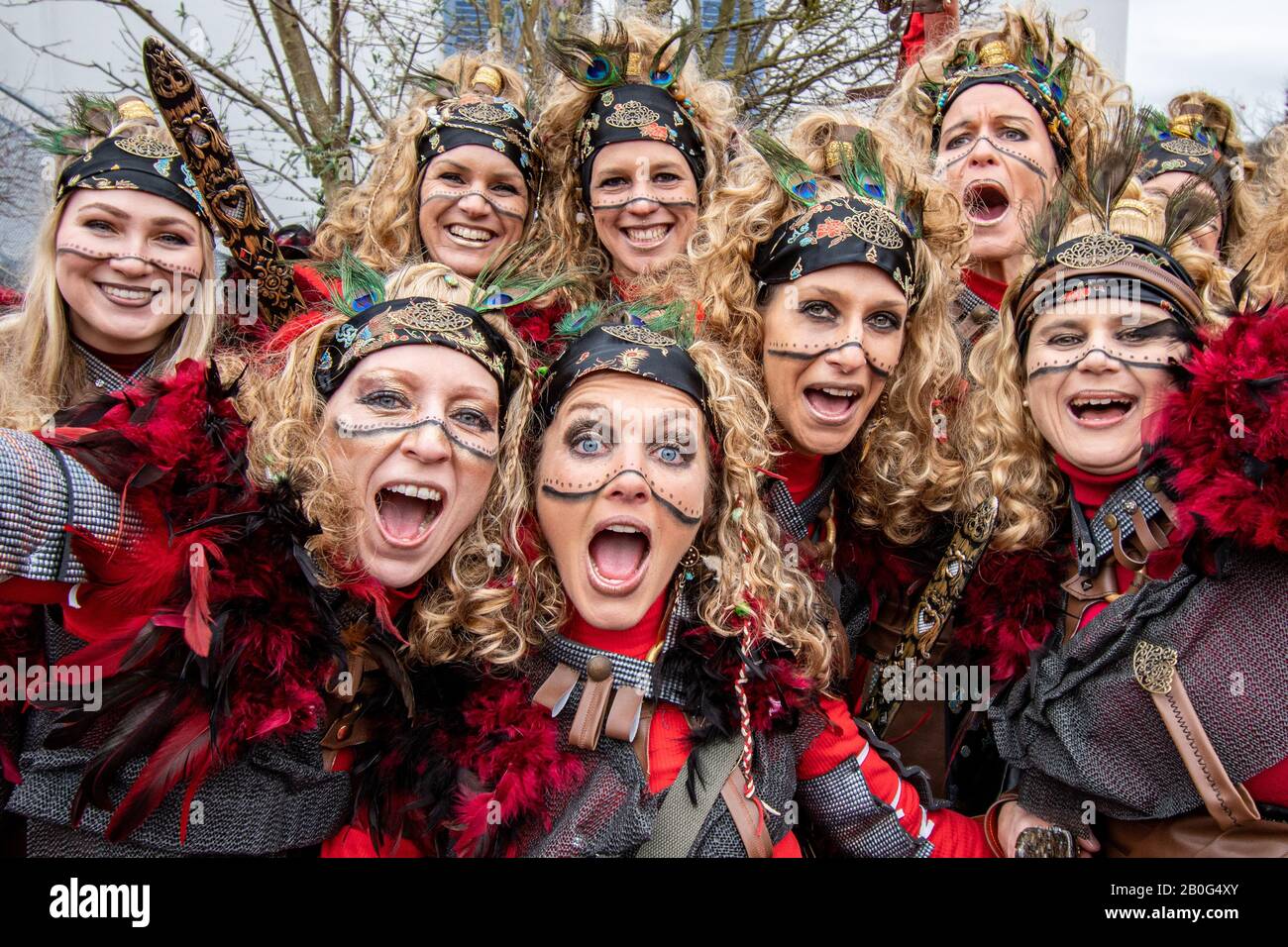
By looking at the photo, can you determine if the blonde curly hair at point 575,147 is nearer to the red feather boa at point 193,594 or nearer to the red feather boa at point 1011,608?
the red feather boa at point 1011,608

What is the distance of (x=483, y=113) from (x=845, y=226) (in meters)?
1.72

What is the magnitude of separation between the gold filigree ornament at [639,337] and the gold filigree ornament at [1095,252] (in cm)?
127

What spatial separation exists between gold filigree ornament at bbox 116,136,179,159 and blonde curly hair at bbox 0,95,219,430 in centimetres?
3

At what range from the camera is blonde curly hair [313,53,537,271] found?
434cm

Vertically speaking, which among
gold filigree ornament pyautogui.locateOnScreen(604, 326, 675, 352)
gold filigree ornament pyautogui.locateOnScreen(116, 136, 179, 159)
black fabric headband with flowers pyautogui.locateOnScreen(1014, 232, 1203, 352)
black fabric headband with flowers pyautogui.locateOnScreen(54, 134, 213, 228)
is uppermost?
gold filigree ornament pyautogui.locateOnScreen(116, 136, 179, 159)

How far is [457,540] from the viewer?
9.50 ft

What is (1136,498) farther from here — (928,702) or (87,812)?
(87,812)

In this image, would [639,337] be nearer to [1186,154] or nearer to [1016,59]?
[1016,59]

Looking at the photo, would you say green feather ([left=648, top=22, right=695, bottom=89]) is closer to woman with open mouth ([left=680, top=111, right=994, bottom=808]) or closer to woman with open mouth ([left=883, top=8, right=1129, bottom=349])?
woman with open mouth ([left=680, top=111, right=994, bottom=808])

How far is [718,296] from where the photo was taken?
362 cm

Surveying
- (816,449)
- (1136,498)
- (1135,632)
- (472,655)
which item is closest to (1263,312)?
(1136,498)

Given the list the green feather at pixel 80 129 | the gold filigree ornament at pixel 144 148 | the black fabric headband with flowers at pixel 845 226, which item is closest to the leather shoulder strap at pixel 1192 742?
the black fabric headband with flowers at pixel 845 226

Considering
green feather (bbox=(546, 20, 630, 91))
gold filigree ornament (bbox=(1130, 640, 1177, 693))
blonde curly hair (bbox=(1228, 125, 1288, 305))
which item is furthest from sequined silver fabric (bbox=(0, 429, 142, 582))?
blonde curly hair (bbox=(1228, 125, 1288, 305))

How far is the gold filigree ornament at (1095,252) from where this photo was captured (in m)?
3.12
